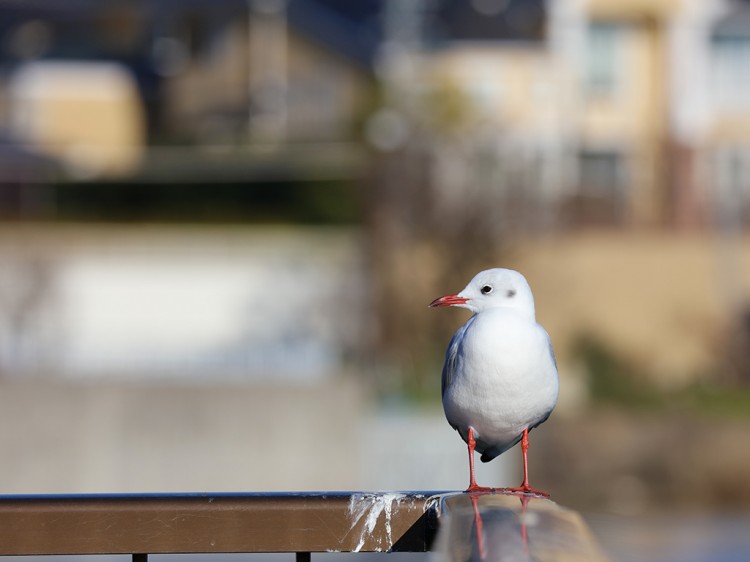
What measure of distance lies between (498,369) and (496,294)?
17cm

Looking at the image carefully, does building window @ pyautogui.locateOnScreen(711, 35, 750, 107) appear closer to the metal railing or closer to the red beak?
the red beak

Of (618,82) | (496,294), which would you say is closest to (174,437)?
(496,294)

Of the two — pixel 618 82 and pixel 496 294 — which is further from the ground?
pixel 618 82

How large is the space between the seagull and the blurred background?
929 centimetres

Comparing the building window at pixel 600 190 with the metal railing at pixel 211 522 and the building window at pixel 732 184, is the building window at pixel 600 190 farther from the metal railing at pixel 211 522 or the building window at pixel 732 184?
the metal railing at pixel 211 522

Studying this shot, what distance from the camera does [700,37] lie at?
23484 millimetres

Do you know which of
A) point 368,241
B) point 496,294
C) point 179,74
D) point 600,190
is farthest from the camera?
point 179,74

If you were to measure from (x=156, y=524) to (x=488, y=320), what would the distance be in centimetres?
64

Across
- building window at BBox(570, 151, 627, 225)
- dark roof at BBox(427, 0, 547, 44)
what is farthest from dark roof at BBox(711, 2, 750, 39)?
dark roof at BBox(427, 0, 547, 44)

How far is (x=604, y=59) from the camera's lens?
2362 centimetres

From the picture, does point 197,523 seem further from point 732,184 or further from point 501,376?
point 732,184

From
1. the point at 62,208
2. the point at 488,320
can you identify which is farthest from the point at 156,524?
the point at 62,208

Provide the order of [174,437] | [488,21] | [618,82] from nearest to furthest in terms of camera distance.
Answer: [174,437] < [618,82] < [488,21]

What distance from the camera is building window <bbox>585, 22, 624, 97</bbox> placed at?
77.2ft
